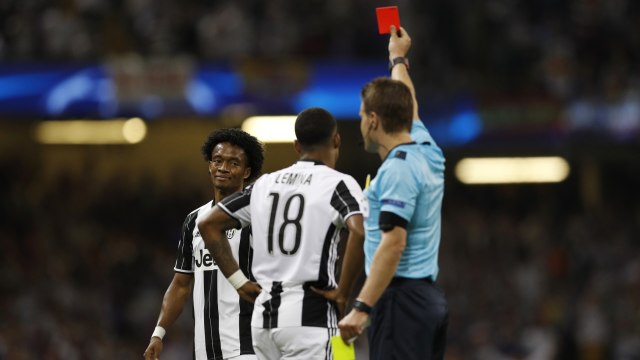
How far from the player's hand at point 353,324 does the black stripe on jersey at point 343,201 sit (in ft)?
2.07

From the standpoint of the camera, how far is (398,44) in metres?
6.77

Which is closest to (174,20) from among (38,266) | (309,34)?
(309,34)

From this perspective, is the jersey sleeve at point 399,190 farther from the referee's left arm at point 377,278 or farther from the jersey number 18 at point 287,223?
the jersey number 18 at point 287,223

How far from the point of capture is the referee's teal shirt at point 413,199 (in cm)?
591

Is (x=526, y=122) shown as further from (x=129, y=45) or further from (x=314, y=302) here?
(x=314, y=302)

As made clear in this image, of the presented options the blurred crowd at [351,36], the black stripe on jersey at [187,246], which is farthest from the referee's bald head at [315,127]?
the blurred crowd at [351,36]

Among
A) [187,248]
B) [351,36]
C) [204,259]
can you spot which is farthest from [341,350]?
[351,36]

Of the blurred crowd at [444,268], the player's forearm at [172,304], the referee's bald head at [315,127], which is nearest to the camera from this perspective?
the referee's bald head at [315,127]

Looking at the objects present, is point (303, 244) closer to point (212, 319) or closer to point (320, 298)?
point (320, 298)

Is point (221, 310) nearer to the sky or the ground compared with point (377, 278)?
nearer to the ground

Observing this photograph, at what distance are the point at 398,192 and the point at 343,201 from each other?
413 mm

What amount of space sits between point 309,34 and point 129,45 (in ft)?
9.50

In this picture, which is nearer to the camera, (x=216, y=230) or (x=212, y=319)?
(x=216, y=230)

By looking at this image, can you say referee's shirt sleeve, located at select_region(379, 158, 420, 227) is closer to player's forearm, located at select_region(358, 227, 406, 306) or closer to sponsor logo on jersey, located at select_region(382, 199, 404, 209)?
sponsor logo on jersey, located at select_region(382, 199, 404, 209)
